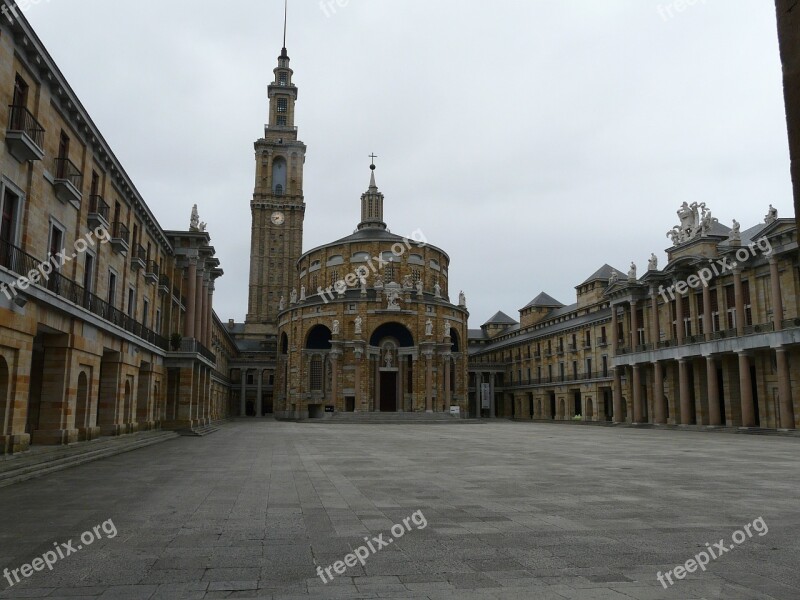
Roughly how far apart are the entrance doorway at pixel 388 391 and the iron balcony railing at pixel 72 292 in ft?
133

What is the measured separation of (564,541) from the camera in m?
7.86

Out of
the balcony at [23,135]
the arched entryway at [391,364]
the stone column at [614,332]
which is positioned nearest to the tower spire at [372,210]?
the arched entryway at [391,364]

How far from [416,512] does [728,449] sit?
18.7 m

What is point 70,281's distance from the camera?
2117 centimetres

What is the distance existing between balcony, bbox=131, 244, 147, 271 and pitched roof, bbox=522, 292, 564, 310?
210 feet

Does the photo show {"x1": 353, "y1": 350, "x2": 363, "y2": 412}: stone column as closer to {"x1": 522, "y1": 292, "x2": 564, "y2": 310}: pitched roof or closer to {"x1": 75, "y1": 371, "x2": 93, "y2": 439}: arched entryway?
{"x1": 522, "y1": 292, "x2": 564, "y2": 310}: pitched roof

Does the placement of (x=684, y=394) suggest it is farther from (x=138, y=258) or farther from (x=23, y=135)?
(x=23, y=135)

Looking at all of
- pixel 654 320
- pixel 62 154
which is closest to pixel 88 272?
pixel 62 154

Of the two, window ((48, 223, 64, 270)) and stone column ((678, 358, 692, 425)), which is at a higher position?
window ((48, 223, 64, 270))

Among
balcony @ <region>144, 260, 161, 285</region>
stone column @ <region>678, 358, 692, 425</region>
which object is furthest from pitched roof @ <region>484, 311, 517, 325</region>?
balcony @ <region>144, 260, 161, 285</region>

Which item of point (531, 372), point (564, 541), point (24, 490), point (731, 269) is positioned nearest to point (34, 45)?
point (24, 490)

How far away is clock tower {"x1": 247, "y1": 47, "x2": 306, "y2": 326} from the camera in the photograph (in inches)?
4018

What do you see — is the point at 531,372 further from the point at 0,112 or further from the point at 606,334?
the point at 0,112

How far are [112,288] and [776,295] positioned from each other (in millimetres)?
35561
